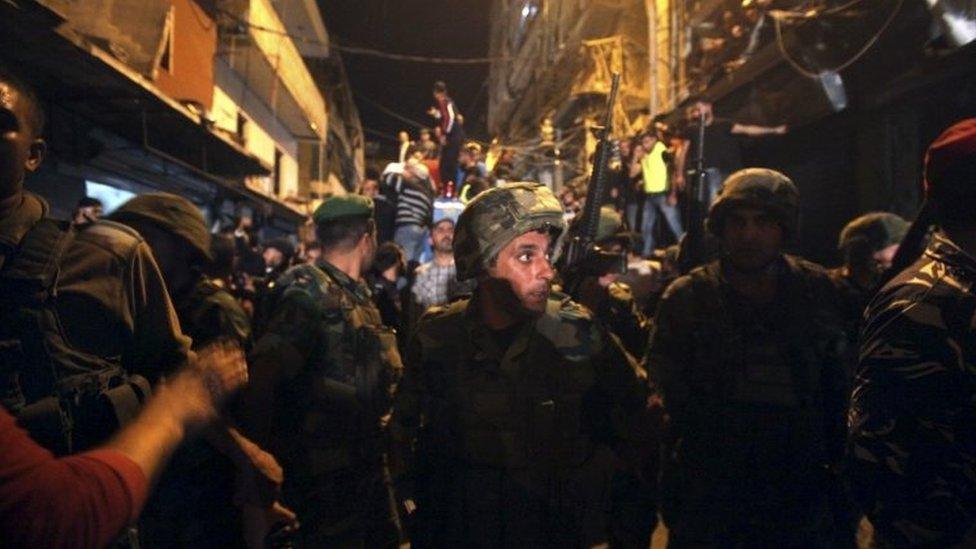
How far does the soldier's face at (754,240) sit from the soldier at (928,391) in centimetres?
149

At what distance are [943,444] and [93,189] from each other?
424 inches

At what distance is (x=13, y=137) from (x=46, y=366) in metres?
0.62

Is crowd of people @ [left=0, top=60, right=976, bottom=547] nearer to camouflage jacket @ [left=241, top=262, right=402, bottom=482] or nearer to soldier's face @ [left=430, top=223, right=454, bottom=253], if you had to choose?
camouflage jacket @ [left=241, top=262, right=402, bottom=482]

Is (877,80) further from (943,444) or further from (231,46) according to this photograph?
(231,46)

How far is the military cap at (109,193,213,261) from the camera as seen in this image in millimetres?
2922

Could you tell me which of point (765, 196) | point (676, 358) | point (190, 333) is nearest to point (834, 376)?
point (676, 358)

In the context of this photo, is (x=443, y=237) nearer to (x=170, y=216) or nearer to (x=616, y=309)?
(x=616, y=309)

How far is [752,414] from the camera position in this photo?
3100mm

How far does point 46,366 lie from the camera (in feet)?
5.62

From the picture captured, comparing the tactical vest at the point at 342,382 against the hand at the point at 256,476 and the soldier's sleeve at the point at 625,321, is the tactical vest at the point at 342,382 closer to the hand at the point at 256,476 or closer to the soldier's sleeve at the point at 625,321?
the hand at the point at 256,476

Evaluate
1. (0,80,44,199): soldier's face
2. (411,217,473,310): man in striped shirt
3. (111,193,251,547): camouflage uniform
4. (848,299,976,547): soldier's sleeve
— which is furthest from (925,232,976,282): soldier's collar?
(411,217,473,310): man in striped shirt

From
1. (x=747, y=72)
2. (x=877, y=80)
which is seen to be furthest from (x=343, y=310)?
(x=747, y=72)

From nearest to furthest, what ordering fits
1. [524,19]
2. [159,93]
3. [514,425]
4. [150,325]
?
[150,325]
[514,425]
[159,93]
[524,19]

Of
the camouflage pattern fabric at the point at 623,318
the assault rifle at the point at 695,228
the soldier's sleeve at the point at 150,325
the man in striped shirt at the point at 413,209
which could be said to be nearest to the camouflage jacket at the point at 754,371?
the camouflage pattern fabric at the point at 623,318
